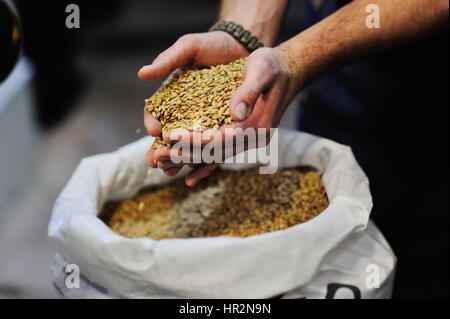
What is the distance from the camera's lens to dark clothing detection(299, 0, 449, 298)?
866mm

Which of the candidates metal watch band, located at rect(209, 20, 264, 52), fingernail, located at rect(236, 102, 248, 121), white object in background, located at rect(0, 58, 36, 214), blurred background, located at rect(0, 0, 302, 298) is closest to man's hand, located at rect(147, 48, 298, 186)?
fingernail, located at rect(236, 102, 248, 121)

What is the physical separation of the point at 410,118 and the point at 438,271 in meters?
0.40

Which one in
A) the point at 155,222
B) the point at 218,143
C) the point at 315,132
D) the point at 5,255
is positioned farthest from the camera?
the point at 5,255

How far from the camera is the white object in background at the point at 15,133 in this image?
4.60 feet

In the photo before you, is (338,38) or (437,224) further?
(437,224)

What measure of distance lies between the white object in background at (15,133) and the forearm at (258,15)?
2.93 ft

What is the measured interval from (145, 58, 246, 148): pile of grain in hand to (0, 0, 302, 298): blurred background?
0.45m

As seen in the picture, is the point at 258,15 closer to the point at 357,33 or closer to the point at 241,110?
the point at 357,33

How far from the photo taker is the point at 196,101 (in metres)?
0.58

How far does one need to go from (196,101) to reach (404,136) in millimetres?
552

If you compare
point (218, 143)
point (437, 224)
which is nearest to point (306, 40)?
point (218, 143)

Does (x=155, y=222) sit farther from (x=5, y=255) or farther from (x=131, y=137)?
(x=5, y=255)

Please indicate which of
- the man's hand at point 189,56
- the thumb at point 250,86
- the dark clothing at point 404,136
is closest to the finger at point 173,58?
the man's hand at point 189,56
